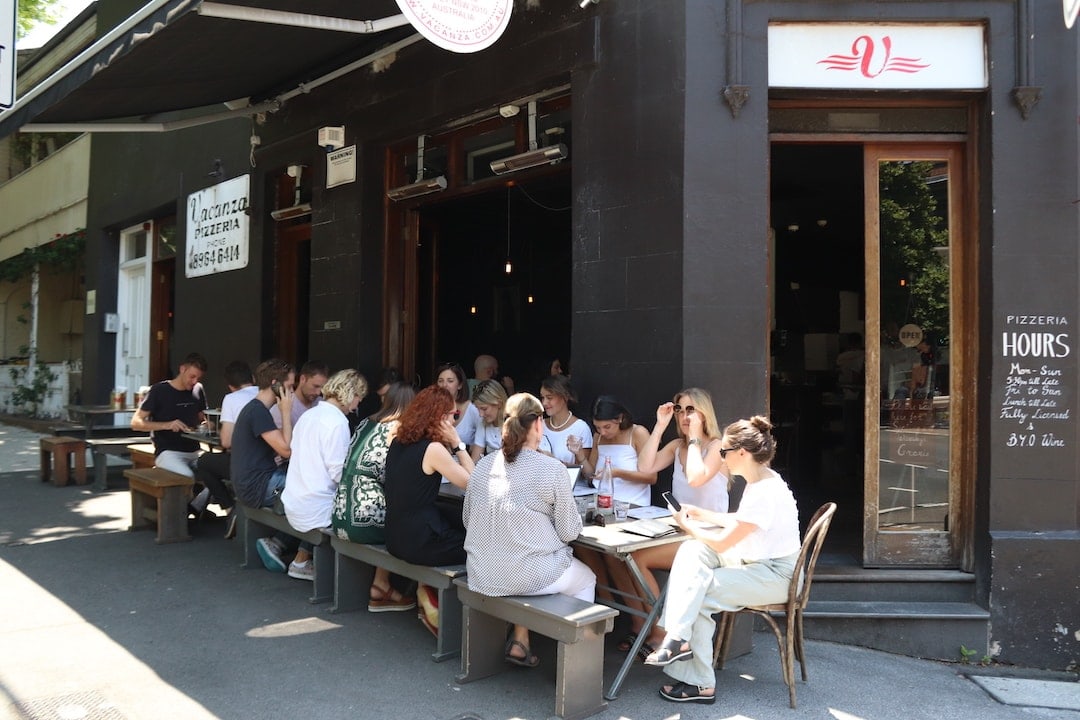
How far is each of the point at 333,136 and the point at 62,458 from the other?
197 inches

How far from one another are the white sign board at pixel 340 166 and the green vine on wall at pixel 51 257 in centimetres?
838

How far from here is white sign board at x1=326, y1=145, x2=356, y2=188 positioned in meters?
7.80

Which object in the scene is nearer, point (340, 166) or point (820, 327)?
point (340, 166)

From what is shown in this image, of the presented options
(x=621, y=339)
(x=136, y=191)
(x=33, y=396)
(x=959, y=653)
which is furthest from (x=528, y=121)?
(x=33, y=396)

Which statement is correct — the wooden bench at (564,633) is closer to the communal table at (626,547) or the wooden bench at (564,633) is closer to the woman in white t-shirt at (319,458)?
the communal table at (626,547)

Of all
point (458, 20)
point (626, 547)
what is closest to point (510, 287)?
point (458, 20)

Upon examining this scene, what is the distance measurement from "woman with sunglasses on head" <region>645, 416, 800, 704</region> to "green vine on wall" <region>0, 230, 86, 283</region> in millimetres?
13794

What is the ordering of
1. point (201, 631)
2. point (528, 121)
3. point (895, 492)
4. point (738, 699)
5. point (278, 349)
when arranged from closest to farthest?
1. point (738, 699)
2. point (201, 631)
3. point (895, 492)
4. point (528, 121)
5. point (278, 349)

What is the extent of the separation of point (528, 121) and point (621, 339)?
2.18m

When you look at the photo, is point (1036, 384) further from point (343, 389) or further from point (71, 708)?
point (71, 708)

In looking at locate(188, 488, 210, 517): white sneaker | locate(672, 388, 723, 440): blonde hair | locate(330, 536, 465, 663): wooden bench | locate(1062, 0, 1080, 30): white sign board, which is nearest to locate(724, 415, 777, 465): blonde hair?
locate(672, 388, 723, 440): blonde hair

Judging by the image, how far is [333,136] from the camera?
7.95m

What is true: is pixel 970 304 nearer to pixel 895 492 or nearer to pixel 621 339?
pixel 895 492

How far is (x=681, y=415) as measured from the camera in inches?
190
